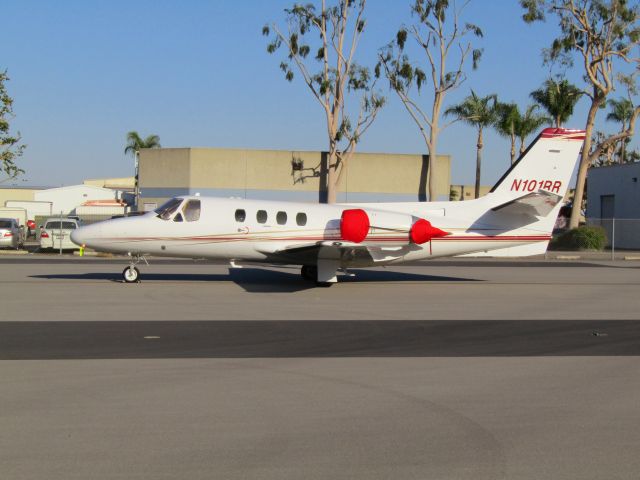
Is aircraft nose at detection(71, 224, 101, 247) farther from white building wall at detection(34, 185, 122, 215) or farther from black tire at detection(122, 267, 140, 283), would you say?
white building wall at detection(34, 185, 122, 215)

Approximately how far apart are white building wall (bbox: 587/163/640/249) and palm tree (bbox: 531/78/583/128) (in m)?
5.60

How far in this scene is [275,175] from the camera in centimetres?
6194

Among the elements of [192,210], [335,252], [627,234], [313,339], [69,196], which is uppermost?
[69,196]

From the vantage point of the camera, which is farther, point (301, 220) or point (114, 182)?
point (114, 182)

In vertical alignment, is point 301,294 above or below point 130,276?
below

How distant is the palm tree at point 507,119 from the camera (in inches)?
2894

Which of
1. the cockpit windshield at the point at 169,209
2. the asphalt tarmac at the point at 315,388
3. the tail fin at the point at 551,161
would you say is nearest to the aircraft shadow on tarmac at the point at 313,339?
the asphalt tarmac at the point at 315,388

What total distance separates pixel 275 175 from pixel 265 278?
37420 mm

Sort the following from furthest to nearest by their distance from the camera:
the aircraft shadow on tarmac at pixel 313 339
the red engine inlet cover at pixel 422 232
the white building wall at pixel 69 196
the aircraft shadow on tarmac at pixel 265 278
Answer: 1. the white building wall at pixel 69 196
2. the aircraft shadow on tarmac at pixel 265 278
3. the red engine inlet cover at pixel 422 232
4. the aircraft shadow on tarmac at pixel 313 339

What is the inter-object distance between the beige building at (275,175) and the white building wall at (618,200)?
39.6 feet

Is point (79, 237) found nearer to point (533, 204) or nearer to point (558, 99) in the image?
point (533, 204)

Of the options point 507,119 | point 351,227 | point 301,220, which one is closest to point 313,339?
point 351,227

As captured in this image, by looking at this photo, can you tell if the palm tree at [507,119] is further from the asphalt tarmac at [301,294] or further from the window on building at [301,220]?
the window on building at [301,220]

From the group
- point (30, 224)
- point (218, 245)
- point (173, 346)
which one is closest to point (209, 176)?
point (30, 224)
